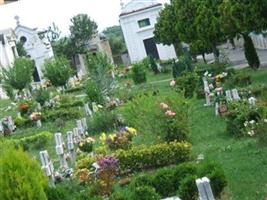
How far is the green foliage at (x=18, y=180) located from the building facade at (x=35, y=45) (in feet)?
175

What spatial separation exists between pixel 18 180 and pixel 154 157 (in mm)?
5391

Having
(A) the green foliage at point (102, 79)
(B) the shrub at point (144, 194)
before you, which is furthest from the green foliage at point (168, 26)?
(B) the shrub at point (144, 194)

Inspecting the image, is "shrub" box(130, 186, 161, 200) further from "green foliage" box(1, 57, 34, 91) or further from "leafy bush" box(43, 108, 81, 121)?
"green foliage" box(1, 57, 34, 91)

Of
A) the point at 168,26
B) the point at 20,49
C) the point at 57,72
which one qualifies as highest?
the point at 20,49

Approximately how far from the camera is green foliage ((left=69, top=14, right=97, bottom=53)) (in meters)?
69.2

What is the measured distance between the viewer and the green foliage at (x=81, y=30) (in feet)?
227

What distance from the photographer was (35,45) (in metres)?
62.6

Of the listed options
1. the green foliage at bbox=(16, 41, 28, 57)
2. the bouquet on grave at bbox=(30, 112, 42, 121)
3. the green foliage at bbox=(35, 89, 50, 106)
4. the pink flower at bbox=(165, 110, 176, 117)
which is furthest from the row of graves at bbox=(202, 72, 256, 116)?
the green foliage at bbox=(16, 41, 28, 57)

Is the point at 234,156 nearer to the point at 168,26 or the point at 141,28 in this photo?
the point at 168,26

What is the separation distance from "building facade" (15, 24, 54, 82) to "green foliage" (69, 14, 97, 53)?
575 centimetres

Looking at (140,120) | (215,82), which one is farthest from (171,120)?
(215,82)

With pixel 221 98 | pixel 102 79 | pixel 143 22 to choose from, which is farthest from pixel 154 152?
pixel 143 22

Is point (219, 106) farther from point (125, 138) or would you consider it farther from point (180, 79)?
point (180, 79)

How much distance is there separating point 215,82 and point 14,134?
807 centimetres
